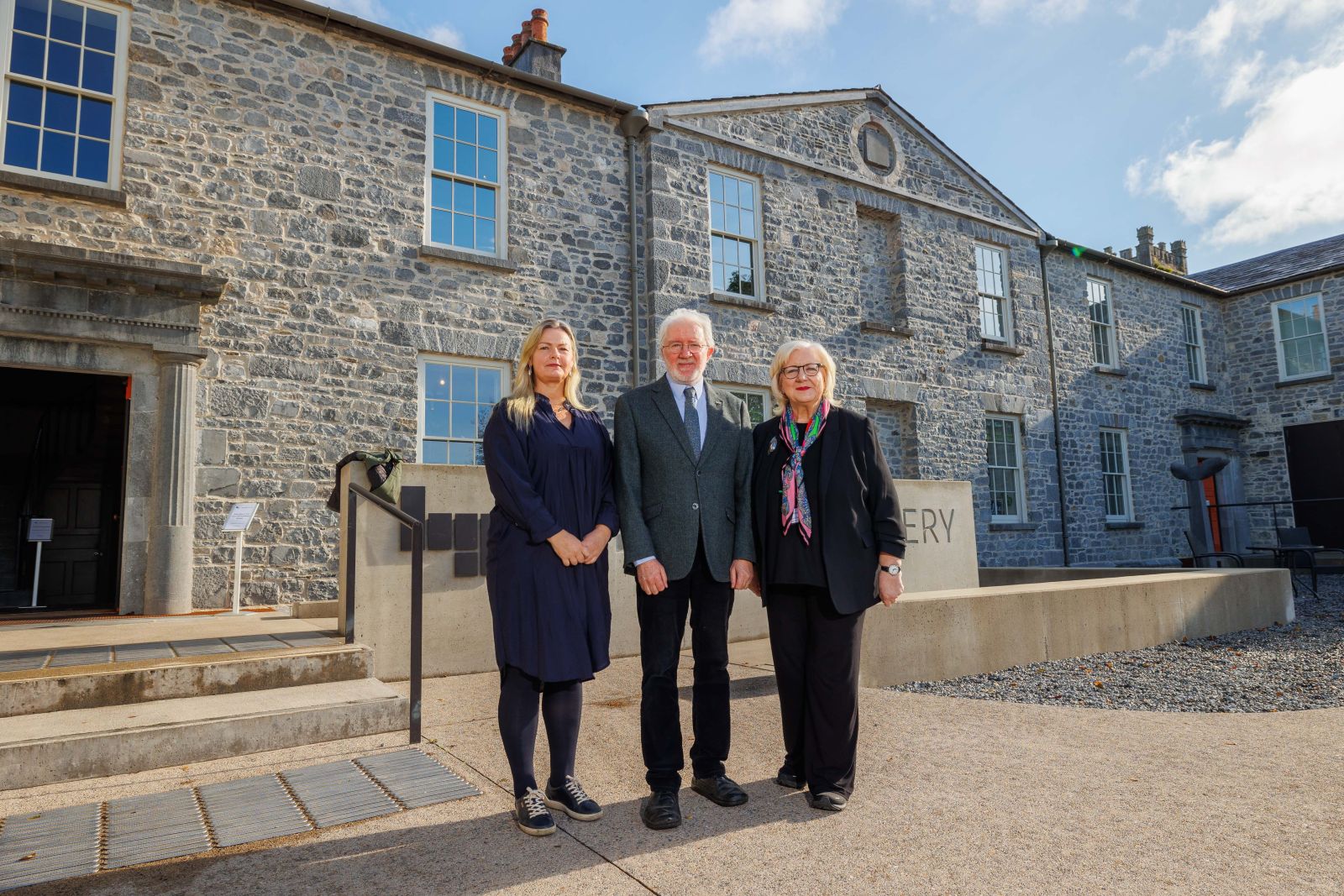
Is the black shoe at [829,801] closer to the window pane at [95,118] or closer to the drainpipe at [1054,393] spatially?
the window pane at [95,118]

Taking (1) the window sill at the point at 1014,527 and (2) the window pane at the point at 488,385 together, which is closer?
(2) the window pane at the point at 488,385

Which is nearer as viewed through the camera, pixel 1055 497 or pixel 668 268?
pixel 668 268

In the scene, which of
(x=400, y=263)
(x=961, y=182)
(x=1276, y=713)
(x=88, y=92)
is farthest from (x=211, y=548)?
(x=961, y=182)

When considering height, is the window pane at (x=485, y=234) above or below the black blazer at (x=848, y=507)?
above

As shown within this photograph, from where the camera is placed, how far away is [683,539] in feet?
9.93

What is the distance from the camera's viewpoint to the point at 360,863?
8.34ft

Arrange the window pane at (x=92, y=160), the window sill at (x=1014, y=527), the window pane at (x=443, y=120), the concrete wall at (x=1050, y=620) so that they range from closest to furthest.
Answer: the concrete wall at (x=1050, y=620), the window pane at (x=92, y=160), the window pane at (x=443, y=120), the window sill at (x=1014, y=527)

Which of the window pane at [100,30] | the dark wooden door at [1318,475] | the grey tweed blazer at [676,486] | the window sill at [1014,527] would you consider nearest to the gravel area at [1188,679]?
the grey tweed blazer at [676,486]

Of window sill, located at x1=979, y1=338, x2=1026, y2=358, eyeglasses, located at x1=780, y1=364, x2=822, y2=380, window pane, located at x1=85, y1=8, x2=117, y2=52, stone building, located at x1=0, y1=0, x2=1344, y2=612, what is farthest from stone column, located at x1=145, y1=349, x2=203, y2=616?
window sill, located at x1=979, y1=338, x2=1026, y2=358

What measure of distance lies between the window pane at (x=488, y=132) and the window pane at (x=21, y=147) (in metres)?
4.19

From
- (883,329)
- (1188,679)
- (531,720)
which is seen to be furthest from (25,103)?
(1188,679)

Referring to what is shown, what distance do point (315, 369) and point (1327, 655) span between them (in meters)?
9.20

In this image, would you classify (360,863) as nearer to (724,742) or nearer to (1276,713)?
(724,742)

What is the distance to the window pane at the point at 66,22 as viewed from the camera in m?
7.37
